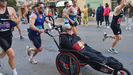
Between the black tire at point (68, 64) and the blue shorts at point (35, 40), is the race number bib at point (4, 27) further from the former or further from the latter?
the black tire at point (68, 64)

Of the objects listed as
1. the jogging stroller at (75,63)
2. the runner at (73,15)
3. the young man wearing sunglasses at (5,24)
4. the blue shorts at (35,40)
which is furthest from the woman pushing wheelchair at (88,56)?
the runner at (73,15)

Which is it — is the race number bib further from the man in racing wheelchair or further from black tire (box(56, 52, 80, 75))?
black tire (box(56, 52, 80, 75))

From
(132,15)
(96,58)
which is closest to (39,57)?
(96,58)

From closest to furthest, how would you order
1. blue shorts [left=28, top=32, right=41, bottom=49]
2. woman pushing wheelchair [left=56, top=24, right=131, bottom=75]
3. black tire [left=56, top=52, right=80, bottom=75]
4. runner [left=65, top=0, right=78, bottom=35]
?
woman pushing wheelchair [left=56, top=24, right=131, bottom=75] < black tire [left=56, top=52, right=80, bottom=75] < blue shorts [left=28, top=32, right=41, bottom=49] < runner [left=65, top=0, right=78, bottom=35]

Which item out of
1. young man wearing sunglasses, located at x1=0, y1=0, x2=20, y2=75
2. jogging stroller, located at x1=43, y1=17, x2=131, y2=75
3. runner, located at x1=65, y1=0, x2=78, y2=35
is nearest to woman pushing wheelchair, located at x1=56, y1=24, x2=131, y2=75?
jogging stroller, located at x1=43, y1=17, x2=131, y2=75

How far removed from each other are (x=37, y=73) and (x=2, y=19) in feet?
4.97

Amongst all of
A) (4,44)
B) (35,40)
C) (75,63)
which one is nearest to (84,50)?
→ (75,63)

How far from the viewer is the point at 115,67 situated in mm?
2453

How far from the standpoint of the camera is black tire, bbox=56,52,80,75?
268 cm

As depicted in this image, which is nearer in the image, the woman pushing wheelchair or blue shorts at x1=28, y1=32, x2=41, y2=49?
the woman pushing wheelchair

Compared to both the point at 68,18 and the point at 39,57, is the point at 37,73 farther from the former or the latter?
the point at 68,18

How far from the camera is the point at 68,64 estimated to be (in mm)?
2805

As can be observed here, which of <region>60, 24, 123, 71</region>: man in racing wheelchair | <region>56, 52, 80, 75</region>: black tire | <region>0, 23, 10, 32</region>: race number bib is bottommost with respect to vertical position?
<region>56, 52, 80, 75</region>: black tire

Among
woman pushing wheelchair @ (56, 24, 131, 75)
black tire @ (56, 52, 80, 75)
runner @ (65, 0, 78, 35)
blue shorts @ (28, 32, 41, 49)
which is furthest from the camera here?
runner @ (65, 0, 78, 35)
